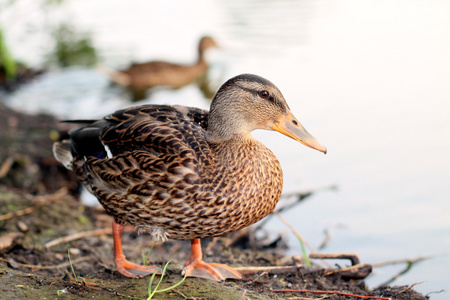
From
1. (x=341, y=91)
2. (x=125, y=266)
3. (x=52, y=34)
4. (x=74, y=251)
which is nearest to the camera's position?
(x=125, y=266)

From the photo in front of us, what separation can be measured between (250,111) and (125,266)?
1.29 meters

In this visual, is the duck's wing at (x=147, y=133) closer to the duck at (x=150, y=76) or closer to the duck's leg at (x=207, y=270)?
the duck's leg at (x=207, y=270)

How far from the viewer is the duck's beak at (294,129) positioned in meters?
3.25

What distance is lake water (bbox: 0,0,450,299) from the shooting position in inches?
194

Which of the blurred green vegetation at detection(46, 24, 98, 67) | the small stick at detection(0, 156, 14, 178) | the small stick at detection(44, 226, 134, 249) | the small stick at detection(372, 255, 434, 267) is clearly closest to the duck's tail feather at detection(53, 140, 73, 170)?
the small stick at detection(44, 226, 134, 249)

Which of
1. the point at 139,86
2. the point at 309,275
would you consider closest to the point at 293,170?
the point at 309,275

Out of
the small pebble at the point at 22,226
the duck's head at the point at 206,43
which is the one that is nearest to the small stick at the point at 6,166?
the small pebble at the point at 22,226

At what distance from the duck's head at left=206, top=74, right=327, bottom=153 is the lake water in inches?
69.5

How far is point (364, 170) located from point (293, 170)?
758mm

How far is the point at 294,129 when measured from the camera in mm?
3273

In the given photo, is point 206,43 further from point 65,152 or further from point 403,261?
point 403,261

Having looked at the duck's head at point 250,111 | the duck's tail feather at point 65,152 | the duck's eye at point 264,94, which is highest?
the duck's eye at point 264,94

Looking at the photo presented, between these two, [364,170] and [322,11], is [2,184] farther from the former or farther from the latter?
[322,11]

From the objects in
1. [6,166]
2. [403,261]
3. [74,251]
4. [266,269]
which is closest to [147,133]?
[266,269]
